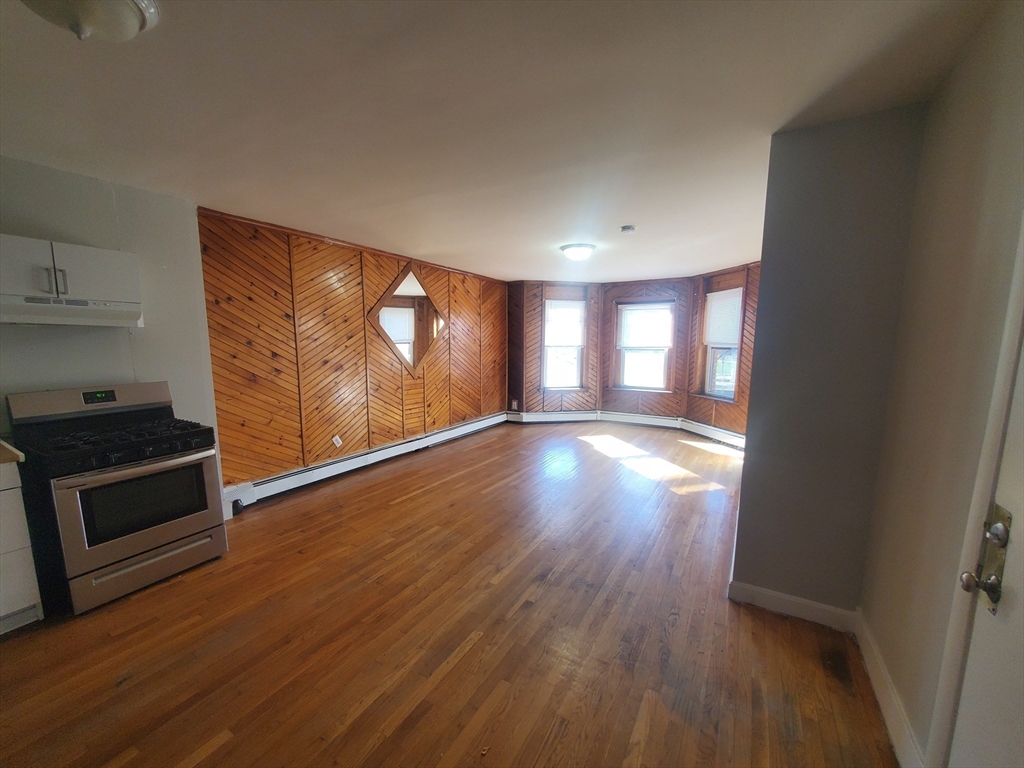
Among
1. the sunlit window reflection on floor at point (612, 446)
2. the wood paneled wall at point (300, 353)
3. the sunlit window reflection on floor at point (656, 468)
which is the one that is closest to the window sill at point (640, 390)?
the sunlit window reflection on floor at point (612, 446)

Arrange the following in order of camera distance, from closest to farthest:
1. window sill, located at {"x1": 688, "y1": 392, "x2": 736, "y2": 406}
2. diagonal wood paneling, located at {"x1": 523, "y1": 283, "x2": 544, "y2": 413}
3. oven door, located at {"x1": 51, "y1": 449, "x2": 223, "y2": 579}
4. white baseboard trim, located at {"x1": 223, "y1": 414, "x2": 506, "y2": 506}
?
oven door, located at {"x1": 51, "y1": 449, "x2": 223, "y2": 579}
white baseboard trim, located at {"x1": 223, "y1": 414, "x2": 506, "y2": 506}
window sill, located at {"x1": 688, "y1": 392, "x2": 736, "y2": 406}
diagonal wood paneling, located at {"x1": 523, "y1": 283, "x2": 544, "y2": 413}

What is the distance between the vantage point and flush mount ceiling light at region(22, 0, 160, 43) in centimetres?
109

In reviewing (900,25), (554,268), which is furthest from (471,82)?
(554,268)

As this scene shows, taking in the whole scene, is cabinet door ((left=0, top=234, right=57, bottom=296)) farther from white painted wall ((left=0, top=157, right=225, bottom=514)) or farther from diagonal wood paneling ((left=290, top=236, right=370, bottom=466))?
diagonal wood paneling ((left=290, top=236, right=370, bottom=466))

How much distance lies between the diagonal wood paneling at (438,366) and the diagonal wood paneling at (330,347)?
1.06m

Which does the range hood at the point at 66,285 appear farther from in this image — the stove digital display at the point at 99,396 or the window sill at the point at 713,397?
the window sill at the point at 713,397

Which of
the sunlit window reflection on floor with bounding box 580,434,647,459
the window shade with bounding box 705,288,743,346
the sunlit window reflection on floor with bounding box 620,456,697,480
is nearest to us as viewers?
the sunlit window reflection on floor with bounding box 620,456,697,480

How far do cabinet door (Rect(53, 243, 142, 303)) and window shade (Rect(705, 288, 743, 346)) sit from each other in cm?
640

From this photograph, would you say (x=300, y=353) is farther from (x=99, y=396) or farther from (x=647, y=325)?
(x=647, y=325)

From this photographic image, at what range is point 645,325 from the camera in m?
6.67

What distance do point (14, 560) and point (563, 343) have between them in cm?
637

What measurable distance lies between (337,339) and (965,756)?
461 centimetres

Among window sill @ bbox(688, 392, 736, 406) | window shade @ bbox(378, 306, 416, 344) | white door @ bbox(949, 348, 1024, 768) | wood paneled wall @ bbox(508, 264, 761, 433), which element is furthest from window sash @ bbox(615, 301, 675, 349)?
white door @ bbox(949, 348, 1024, 768)

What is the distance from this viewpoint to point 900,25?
4.01 feet
